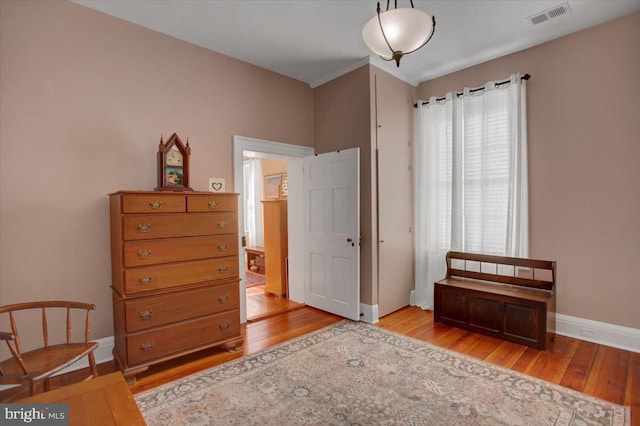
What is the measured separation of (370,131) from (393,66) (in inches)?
34.7

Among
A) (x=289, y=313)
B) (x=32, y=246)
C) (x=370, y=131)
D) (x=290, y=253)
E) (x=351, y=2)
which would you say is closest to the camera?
(x=32, y=246)

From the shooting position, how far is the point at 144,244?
2.48 meters

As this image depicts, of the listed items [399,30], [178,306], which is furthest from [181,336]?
[399,30]

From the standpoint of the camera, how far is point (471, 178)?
376cm

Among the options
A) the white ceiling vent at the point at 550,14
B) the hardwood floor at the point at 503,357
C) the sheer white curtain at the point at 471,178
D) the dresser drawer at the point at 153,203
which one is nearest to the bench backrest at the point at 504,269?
the sheer white curtain at the point at 471,178

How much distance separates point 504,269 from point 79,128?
14.1ft

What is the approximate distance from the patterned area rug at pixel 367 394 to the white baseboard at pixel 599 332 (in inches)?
44.9

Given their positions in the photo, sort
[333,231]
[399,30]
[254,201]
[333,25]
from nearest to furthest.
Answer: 1. [399,30]
2. [333,25]
3. [333,231]
4. [254,201]

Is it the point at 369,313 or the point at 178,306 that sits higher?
the point at 178,306

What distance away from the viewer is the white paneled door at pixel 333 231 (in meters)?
3.64

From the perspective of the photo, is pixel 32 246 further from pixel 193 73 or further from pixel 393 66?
pixel 393 66

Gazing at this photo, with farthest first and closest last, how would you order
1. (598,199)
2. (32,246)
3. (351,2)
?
(598,199), (351,2), (32,246)

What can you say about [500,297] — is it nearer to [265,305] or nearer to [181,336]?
[265,305]

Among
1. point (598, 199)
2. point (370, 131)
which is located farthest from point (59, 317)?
point (598, 199)
